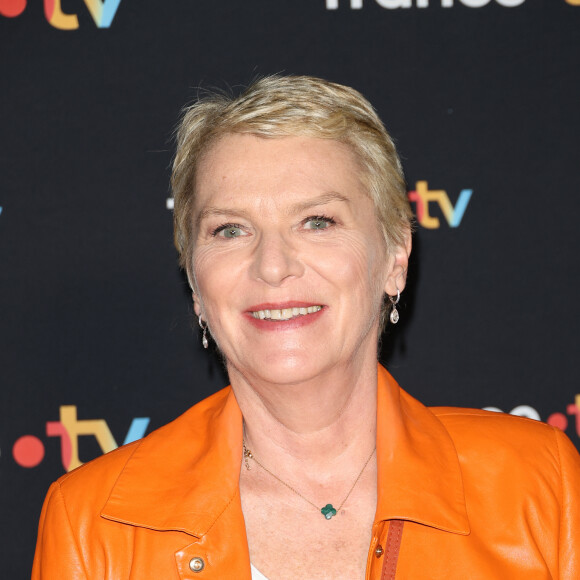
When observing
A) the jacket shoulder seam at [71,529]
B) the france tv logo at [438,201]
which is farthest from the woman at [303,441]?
the france tv logo at [438,201]

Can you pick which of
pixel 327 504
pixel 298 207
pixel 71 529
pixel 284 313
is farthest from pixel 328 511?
pixel 298 207

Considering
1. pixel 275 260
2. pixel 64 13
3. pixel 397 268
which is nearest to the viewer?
pixel 275 260

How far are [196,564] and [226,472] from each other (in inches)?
8.7

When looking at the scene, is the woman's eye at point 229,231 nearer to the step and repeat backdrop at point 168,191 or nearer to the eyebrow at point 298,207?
the eyebrow at point 298,207

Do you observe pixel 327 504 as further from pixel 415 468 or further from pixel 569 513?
pixel 569 513

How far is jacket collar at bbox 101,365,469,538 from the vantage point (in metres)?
1.72

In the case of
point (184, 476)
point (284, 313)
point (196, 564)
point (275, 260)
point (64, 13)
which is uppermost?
point (64, 13)

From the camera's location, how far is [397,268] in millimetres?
1925

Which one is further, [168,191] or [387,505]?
[168,191]

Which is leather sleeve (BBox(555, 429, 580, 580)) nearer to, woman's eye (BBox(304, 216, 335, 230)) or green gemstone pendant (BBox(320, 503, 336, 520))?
green gemstone pendant (BBox(320, 503, 336, 520))

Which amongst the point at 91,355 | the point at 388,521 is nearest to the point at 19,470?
the point at 91,355

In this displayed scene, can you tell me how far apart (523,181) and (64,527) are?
1654 millimetres

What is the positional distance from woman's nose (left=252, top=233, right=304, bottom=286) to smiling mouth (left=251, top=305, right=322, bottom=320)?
8 cm

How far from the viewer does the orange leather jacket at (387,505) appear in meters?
1.68
